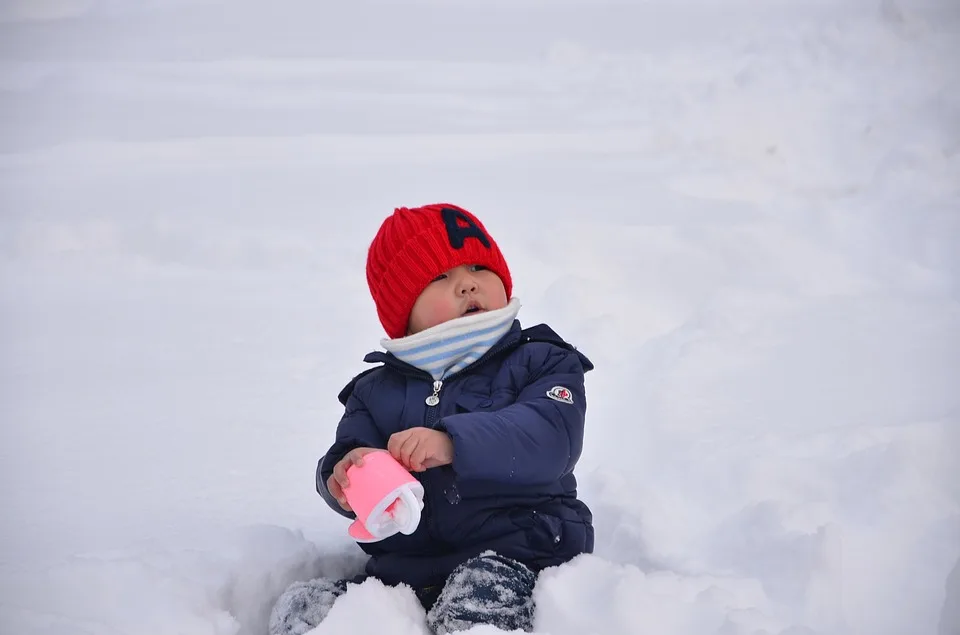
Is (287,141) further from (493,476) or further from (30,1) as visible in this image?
(493,476)

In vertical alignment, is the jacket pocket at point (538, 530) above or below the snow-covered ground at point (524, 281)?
below

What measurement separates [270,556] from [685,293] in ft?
5.52

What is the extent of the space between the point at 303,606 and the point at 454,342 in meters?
0.48

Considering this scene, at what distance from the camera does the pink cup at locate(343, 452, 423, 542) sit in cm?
137

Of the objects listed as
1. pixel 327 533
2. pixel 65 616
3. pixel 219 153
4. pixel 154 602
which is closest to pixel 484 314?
pixel 327 533

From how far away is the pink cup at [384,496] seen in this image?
54.1 inches

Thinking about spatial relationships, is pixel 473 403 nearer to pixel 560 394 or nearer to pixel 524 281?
pixel 560 394

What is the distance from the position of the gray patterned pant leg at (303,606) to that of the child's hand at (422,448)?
27 cm

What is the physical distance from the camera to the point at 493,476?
1.42 m

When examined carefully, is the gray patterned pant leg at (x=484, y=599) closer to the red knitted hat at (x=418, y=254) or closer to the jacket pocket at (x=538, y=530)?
the jacket pocket at (x=538, y=530)

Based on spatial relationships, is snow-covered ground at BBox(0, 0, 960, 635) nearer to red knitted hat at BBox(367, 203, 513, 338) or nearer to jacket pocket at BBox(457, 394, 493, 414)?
jacket pocket at BBox(457, 394, 493, 414)

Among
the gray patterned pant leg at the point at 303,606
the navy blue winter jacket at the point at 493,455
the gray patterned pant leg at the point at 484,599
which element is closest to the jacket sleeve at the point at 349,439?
the navy blue winter jacket at the point at 493,455

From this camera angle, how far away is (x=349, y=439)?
5.26 feet

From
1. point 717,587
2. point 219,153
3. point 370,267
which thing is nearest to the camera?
point 717,587
